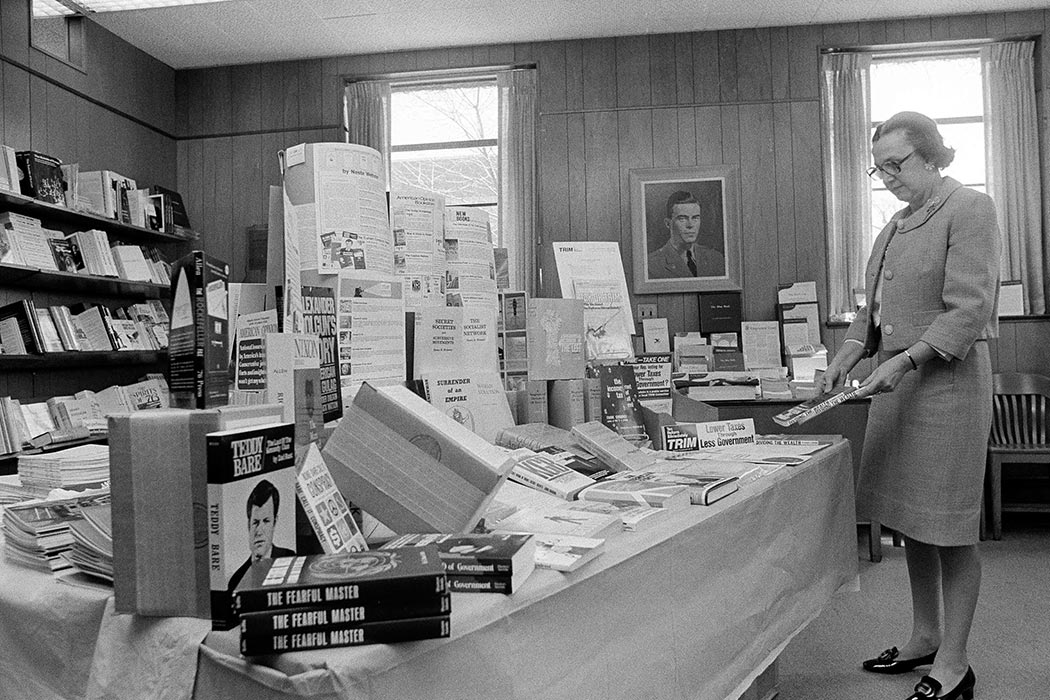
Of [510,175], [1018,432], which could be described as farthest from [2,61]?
[1018,432]

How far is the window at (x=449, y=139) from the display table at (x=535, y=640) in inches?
180

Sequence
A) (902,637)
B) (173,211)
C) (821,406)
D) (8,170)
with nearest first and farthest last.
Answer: (821,406), (902,637), (8,170), (173,211)

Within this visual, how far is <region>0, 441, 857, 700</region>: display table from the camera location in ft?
3.10

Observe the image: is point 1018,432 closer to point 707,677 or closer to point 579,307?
point 579,307

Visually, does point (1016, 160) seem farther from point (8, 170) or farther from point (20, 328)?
point (20, 328)

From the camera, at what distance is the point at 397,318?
181cm

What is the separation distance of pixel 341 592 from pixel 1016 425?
5.11m

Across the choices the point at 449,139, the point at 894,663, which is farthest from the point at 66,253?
the point at 894,663

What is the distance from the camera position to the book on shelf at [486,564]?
1.10 m

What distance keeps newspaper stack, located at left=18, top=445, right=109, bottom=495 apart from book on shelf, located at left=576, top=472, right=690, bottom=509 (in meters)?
1.11

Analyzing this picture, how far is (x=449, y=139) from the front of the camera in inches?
242

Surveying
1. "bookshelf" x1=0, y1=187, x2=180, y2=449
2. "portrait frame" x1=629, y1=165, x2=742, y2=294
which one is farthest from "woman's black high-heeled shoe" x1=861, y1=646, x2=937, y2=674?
"bookshelf" x1=0, y1=187, x2=180, y2=449

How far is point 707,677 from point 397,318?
0.97m

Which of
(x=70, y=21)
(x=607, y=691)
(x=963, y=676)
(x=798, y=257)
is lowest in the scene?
(x=963, y=676)
